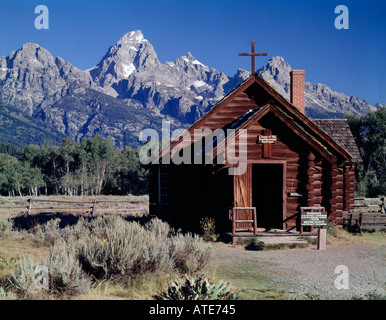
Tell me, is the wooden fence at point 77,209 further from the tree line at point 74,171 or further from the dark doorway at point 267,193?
the tree line at point 74,171

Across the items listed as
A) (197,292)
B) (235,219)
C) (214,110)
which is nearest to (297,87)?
(214,110)

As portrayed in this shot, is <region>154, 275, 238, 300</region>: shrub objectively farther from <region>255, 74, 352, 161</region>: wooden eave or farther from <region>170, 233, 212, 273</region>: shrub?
<region>255, 74, 352, 161</region>: wooden eave

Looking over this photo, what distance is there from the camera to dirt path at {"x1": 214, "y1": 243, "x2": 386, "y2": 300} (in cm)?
771

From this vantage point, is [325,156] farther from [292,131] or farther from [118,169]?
[118,169]

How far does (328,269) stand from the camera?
377 inches

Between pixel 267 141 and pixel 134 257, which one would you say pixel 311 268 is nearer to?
pixel 134 257

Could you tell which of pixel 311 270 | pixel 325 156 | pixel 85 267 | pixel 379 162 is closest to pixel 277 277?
pixel 311 270

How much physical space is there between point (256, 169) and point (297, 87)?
442cm

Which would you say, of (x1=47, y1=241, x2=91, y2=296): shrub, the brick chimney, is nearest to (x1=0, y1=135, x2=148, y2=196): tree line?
the brick chimney

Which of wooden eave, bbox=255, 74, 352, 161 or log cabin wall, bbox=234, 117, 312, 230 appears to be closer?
log cabin wall, bbox=234, 117, 312, 230

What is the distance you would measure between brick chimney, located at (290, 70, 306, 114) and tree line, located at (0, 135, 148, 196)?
53.2 metres

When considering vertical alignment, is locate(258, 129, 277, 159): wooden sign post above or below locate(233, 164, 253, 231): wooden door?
above

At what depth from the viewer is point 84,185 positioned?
77.1m

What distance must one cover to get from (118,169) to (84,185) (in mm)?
7138
